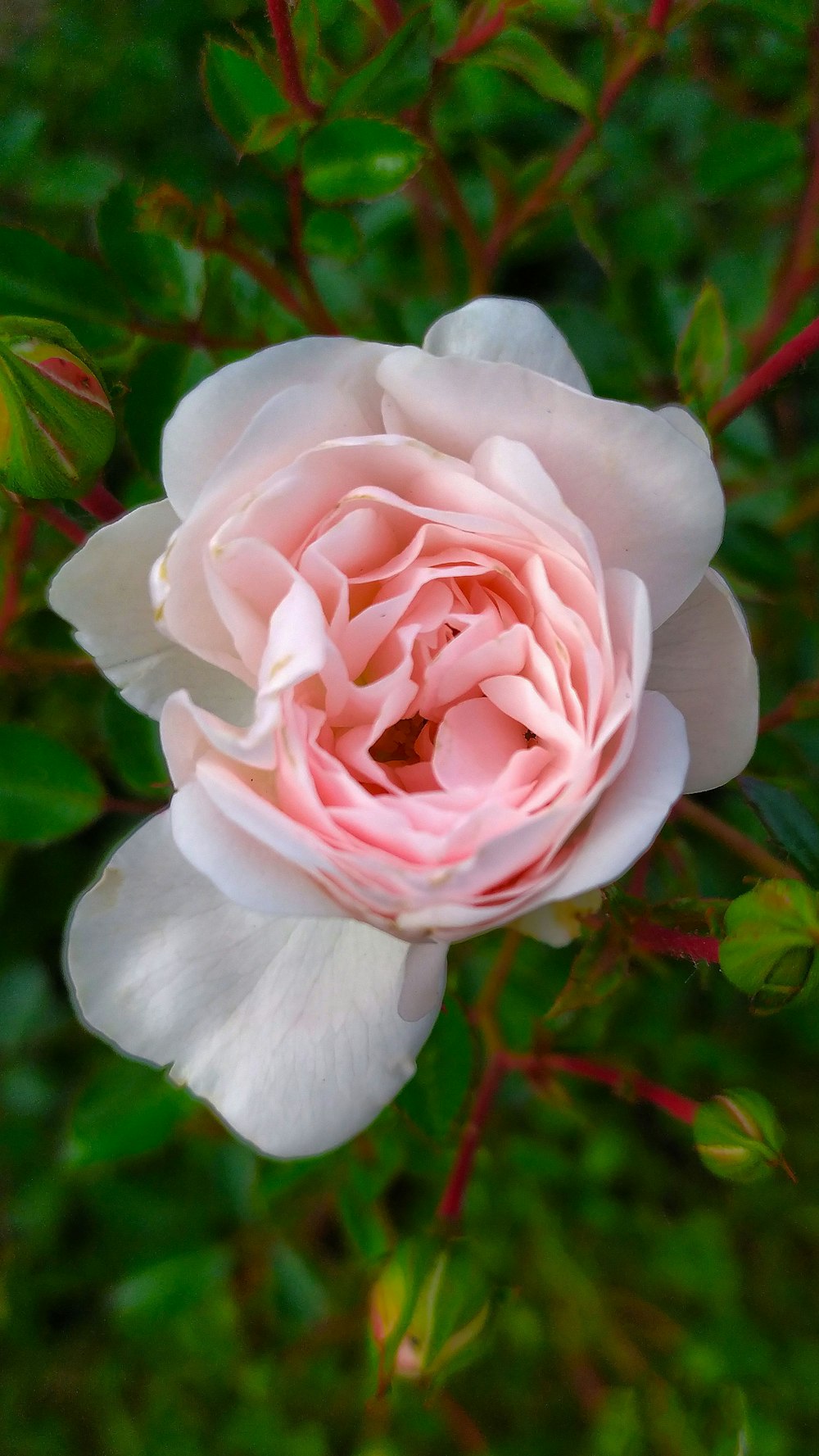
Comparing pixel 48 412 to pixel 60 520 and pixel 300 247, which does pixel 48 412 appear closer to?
pixel 60 520

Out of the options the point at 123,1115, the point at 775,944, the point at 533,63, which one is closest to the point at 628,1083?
the point at 775,944

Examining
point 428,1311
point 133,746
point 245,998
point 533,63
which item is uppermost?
point 533,63

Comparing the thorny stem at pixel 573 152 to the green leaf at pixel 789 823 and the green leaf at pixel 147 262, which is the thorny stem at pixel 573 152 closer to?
the green leaf at pixel 147 262

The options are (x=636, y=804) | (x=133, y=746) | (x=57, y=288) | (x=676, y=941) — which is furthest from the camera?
(x=133, y=746)

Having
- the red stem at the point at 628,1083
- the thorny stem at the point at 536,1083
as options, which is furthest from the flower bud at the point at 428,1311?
the red stem at the point at 628,1083

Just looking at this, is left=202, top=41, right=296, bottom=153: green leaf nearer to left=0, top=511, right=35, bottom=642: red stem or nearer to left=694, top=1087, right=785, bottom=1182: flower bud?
left=0, top=511, right=35, bottom=642: red stem

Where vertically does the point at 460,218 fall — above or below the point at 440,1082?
above

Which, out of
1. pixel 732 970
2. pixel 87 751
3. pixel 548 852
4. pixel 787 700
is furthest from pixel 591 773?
pixel 87 751

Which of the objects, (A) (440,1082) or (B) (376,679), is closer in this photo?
(B) (376,679)
